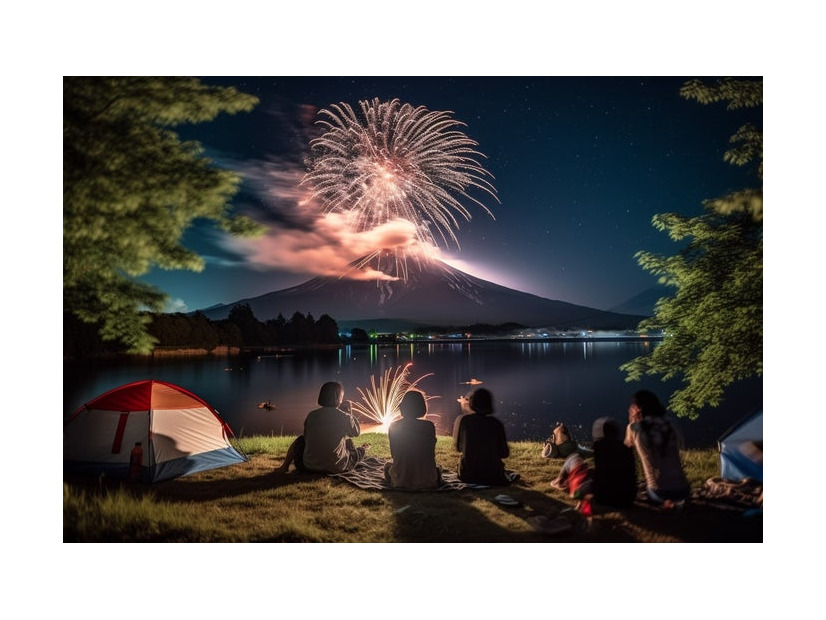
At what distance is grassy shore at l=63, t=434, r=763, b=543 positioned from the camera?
421 cm

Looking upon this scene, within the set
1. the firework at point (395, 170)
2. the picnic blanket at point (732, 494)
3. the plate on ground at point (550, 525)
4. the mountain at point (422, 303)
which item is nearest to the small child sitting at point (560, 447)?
the picnic blanket at point (732, 494)

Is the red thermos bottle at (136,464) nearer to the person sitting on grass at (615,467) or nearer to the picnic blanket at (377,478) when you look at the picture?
the picnic blanket at (377,478)

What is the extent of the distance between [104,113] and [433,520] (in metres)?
5.04

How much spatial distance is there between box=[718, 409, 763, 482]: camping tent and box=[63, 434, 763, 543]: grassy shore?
363 millimetres

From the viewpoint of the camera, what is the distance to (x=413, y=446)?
4.78m

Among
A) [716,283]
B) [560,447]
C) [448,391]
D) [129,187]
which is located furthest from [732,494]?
[448,391]

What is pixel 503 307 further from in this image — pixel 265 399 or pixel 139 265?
pixel 139 265

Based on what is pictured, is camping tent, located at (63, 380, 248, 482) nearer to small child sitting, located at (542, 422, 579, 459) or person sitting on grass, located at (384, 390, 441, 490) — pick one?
person sitting on grass, located at (384, 390, 441, 490)

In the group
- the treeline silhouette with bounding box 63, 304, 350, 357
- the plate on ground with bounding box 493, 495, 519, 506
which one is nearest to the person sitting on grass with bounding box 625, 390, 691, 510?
the plate on ground with bounding box 493, 495, 519, 506

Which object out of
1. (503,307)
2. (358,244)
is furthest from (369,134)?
(503,307)

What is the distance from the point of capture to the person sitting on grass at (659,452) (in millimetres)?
4270

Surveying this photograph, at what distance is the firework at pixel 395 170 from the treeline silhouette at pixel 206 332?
3097 mm

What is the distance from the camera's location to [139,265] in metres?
5.14

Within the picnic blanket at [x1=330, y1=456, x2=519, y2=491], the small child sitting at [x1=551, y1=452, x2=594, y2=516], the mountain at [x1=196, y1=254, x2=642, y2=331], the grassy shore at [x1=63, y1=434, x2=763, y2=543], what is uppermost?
the mountain at [x1=196, y1=254, x2=642, y2=331]
